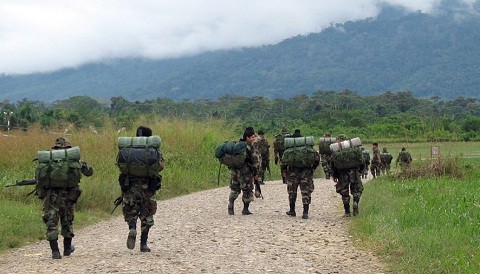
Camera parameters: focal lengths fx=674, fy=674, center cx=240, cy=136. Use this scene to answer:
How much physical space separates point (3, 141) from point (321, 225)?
12.8 metres

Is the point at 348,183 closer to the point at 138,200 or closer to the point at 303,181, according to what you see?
the point at 303,181

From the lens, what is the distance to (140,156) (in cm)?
1068

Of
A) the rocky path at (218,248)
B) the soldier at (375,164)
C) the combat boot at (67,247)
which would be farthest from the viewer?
the soldier at (375,164)

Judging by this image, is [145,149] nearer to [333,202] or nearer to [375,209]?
[375,209]

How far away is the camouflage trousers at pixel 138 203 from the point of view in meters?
10.9

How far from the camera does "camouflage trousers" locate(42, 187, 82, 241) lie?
425 inches

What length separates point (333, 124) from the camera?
71.9m

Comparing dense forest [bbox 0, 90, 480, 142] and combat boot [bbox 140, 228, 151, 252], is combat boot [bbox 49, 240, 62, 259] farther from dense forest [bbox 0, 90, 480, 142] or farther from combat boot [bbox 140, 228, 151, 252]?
dense forest [bbox 0, 90, 480, 142]

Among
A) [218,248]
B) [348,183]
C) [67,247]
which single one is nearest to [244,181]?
[348,183]

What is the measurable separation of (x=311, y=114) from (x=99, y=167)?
222 feet

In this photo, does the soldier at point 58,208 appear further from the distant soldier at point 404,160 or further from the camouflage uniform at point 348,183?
the distant soldier at point 404,160

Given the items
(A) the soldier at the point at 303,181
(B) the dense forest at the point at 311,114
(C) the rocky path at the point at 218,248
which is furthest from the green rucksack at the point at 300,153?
(B) the dense forest at the point at 311,114

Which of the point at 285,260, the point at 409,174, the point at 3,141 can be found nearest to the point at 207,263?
the point at 285,260

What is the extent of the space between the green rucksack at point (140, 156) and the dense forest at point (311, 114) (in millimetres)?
16410
